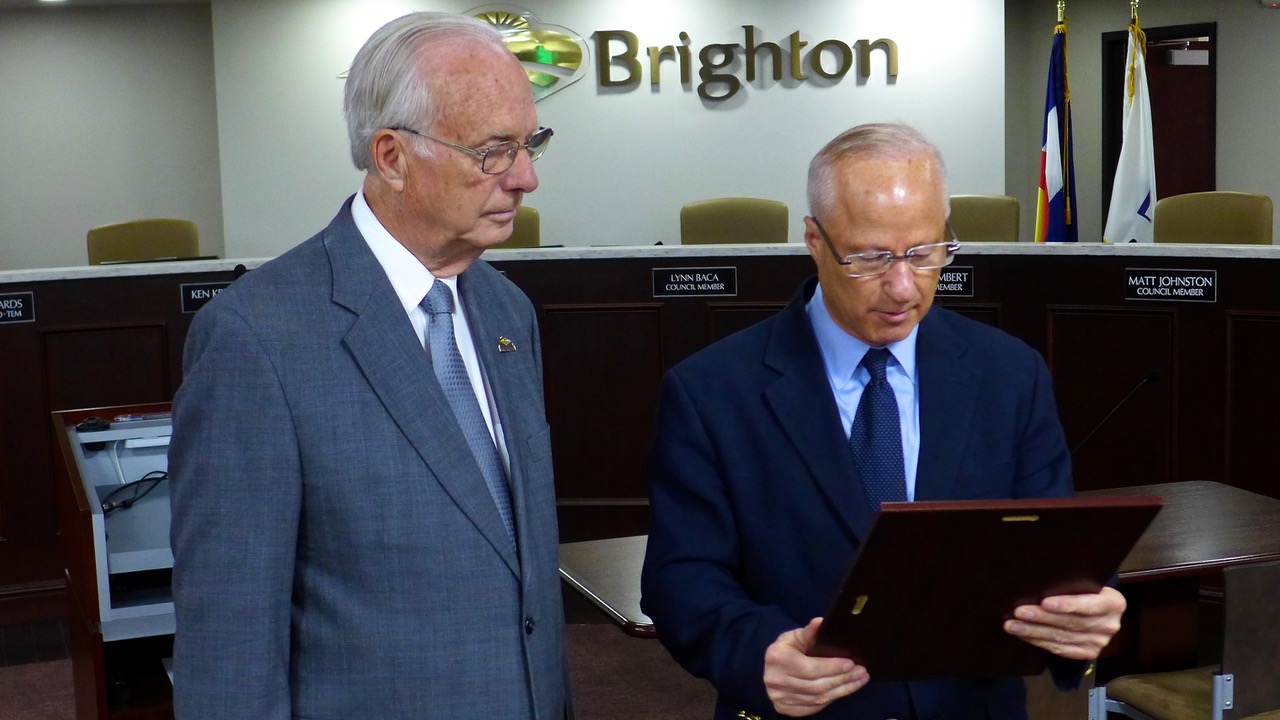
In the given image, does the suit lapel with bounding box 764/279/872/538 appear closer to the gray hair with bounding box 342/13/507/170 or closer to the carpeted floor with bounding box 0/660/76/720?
the gray hair with bounding box 342/13/507/170

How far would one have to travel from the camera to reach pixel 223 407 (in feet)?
4.44

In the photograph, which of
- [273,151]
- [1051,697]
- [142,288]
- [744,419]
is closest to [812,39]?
[273,151]

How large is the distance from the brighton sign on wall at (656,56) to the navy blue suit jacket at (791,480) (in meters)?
7.19

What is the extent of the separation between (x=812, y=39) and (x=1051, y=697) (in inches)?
255

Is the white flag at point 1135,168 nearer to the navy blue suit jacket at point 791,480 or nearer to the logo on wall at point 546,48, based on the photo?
the logo on wall at point 546,48

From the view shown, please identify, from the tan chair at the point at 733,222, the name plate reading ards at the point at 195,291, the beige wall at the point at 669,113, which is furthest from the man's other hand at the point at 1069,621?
the beige wall at the point at 669,113

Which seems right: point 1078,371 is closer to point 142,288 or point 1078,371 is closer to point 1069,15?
point 142,288

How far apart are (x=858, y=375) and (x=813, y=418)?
4.1 inches

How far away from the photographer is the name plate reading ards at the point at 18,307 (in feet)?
16.5

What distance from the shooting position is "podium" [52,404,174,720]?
269cm

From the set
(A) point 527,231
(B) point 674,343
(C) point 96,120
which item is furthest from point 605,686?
(C) point 96,120

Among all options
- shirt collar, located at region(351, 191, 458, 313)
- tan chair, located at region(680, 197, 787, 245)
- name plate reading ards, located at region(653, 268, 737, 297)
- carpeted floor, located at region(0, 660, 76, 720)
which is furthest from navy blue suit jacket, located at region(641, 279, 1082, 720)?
tan chair, located at region(680, 197, 787, 245)

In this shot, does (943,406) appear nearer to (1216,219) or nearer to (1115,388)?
(1115,388)

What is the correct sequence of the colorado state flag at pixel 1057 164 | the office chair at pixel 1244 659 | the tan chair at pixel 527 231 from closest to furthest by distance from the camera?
the office chair at pixel 1244 659, the tan chair at pixel 527 231, the colorado state flag at pixel 1057 164
